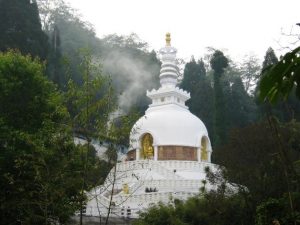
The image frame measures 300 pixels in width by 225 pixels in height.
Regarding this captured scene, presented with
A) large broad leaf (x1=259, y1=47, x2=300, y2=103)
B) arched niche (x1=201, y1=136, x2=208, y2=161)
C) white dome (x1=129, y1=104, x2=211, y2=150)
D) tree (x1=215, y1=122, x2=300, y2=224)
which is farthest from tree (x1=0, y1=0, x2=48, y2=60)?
large broad leaf (x1=259, y1=47, x2=300, y2=103)

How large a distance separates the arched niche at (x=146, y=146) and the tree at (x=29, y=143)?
1129cm

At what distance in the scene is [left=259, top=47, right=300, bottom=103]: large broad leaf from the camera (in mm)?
1568

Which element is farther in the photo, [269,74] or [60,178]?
[60,178]

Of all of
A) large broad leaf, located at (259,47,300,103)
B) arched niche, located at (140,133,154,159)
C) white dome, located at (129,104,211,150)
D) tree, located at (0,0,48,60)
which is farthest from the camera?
tree, located at (0,0,48,60)

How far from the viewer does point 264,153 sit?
46.8 feet

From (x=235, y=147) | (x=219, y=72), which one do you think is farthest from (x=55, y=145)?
(x=219, y=72)

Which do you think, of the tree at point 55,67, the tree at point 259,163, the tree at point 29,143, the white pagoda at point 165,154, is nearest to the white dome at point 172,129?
the white pagoda at point 165,154

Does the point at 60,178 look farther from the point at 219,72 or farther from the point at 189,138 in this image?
the point at 219,72

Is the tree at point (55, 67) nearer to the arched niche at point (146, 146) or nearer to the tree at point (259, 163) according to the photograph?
the arched niche at point (146, 146)

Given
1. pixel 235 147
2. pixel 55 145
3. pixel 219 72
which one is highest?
pixel 219 72

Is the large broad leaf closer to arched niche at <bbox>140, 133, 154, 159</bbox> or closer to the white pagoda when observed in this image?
the white pagoda

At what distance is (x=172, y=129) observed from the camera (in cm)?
2547

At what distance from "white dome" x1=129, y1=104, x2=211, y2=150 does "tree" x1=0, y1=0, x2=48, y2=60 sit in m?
9.83

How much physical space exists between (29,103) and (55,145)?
19.8 ft
